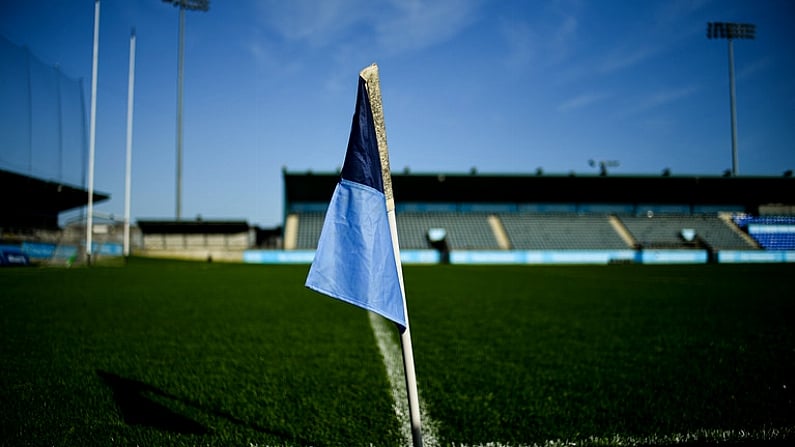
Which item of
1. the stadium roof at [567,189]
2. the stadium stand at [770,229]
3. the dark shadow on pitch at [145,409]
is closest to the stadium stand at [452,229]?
the stadium roof at [567,189]

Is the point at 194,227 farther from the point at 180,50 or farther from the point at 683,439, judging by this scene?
the point at 683,439

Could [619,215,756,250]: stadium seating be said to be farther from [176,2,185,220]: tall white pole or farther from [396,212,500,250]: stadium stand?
[176,2,185,220]: tall white pole

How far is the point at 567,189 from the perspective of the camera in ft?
108

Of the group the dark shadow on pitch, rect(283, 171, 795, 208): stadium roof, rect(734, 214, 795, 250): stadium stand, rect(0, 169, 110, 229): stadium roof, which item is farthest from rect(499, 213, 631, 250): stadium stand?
the dark shadow on pitch

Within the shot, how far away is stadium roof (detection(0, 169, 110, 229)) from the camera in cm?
2201

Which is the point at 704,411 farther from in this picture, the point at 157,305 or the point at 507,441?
the point at 157,305

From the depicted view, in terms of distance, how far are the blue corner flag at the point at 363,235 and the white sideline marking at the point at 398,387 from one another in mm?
852

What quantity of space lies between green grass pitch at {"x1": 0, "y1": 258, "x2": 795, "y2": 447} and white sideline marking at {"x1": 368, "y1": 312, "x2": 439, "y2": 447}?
0.05 metres

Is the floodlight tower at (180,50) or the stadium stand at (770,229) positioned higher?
the floodlight tower at (180,50)

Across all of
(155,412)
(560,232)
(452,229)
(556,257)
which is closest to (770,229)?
(560,232)

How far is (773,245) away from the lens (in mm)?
30312

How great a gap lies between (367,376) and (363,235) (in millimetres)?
1763

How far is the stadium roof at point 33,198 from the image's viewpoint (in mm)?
22008

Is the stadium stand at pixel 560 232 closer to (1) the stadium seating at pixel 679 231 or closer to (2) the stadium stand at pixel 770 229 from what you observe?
(1) the stadium seating at pixel 679 231
